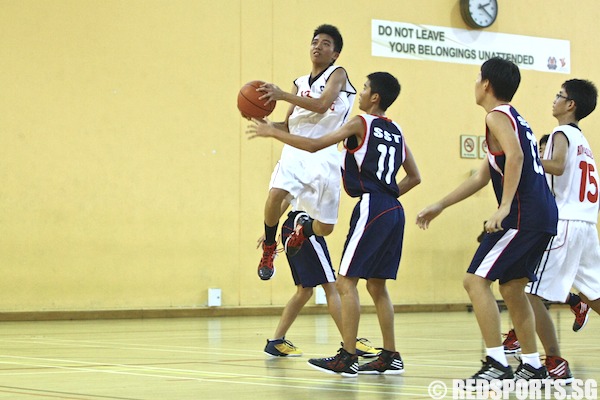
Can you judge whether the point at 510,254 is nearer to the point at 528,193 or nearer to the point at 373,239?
the point at 528,193

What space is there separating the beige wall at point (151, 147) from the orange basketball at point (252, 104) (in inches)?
179

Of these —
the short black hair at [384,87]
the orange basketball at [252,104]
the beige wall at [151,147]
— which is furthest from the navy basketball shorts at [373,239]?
the beige wall at [151,147]

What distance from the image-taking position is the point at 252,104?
17.9 ft

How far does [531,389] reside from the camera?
154 inches

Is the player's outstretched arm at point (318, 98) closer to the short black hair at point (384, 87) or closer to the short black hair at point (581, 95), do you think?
the short black hair at point (384, 87)

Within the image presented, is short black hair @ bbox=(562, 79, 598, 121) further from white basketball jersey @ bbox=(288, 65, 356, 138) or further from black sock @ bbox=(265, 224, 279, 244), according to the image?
black sock @ bbox=(265, 224, 279, 244)

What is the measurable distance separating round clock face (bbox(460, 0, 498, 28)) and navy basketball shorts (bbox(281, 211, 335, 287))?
6.70m

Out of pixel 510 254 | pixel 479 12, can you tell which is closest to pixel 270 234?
pixel 510 254

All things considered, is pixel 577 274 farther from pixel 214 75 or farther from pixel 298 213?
pixel 214 75

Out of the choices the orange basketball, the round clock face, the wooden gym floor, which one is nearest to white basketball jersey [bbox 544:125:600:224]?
→ the wooden gym floor

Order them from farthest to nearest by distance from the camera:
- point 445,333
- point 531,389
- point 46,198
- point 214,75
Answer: point 214,75 < point 46,198 < point 445,333 < point 531,389

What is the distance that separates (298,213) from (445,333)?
2.55 m

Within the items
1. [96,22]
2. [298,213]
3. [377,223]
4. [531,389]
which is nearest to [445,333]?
[298,213]

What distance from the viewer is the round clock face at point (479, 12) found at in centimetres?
1171
